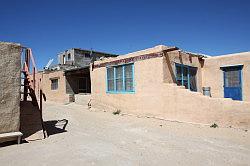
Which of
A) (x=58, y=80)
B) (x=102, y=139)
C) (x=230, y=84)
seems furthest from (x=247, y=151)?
(x=58, y=80)

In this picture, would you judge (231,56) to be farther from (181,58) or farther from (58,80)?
(58,80)

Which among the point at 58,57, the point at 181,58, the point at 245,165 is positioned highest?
the point at 58,57

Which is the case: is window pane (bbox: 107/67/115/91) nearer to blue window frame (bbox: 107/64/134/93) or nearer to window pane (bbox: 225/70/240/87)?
blue window frame (bbox: 107/64/134/93)

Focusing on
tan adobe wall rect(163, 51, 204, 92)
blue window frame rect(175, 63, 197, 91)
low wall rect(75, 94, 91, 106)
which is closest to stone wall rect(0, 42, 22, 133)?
tan adobe wall rect(163, 51, 204, 92)

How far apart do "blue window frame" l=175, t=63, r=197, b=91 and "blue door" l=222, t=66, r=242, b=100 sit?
1653 mm

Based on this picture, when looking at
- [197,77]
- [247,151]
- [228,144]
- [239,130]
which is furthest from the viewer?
[197,77]

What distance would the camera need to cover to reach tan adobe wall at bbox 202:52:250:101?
11.4 m

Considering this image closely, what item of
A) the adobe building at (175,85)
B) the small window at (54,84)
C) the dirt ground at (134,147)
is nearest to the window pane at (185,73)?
the adobe building at (175,85)

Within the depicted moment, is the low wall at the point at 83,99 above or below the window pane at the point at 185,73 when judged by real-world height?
below

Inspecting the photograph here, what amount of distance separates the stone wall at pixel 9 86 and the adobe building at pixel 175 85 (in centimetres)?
606

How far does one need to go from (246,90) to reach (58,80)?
1435 cm

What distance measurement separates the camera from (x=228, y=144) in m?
5.93

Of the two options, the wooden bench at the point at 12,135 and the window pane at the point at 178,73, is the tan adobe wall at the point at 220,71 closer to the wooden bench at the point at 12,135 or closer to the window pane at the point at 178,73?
the window pane at the point at 178,73

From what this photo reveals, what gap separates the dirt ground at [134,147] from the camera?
469cm
